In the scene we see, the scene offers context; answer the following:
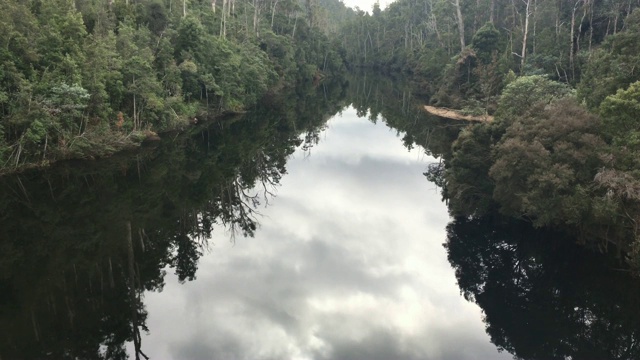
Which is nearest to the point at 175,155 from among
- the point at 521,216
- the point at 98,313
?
→ the point at 98,313

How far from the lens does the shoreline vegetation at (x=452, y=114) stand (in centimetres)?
4412

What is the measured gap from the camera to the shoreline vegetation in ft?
145

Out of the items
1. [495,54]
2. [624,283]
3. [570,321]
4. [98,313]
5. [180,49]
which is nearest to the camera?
[98,313]

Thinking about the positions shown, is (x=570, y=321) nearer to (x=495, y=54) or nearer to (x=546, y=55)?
(x=546, y=55)

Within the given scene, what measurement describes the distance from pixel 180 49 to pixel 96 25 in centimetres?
954

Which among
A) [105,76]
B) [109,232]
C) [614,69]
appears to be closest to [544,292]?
[614,69]

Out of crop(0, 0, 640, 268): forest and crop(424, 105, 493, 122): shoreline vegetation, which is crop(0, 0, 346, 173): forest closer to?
crop(0, 0, 640, 268): forest

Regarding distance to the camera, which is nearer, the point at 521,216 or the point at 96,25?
the point at 521,216

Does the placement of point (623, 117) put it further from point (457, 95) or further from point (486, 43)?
point (486, 43)

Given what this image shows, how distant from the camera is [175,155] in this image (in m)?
30.6

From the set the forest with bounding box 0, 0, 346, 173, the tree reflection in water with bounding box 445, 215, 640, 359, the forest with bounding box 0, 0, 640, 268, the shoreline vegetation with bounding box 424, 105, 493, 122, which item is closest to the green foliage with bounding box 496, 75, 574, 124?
the forest with bounding box 0, 0, 640, 268

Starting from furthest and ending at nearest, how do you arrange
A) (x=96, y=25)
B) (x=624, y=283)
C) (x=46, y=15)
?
(x=96, y=25) < (x=46, y=15) < (x=624, y=283)

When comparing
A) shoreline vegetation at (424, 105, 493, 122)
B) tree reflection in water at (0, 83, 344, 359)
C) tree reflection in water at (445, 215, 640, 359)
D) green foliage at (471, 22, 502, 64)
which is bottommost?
tree reflection in water at (0, 83, 344, 359)

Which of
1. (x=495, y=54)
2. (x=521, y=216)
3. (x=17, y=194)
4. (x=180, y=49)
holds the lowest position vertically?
(x=17, y=194)
